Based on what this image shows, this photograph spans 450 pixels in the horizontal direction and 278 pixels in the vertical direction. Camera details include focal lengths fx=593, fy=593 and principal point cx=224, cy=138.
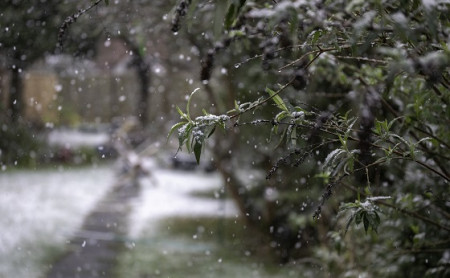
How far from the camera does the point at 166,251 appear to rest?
5539 mm

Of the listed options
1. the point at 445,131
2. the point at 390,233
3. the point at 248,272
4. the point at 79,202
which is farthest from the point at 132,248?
the point at 445,131

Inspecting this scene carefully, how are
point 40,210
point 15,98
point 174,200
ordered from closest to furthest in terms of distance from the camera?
point 40,210
point 174,200
point 15,98

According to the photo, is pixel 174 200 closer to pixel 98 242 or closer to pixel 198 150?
pixel 98 242

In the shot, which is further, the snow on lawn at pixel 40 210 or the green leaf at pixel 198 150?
the snow on lawn at pixel 40 210

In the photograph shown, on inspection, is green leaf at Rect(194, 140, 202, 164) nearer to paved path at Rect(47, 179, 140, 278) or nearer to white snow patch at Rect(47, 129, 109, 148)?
paved path at Rect(47, 179, 140, 278)

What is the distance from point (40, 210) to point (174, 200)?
6.16 feet

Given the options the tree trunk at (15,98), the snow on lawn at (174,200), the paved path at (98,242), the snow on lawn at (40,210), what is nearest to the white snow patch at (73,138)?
the snow on lawn at (40,210)

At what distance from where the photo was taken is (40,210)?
762 cm

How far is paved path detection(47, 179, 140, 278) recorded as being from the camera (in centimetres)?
480

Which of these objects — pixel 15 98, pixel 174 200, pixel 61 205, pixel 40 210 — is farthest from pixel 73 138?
pixel 40 210

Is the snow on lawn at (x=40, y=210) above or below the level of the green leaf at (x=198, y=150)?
below

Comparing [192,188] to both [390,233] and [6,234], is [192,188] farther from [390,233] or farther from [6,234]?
[390,233]

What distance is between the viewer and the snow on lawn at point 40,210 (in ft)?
16.8

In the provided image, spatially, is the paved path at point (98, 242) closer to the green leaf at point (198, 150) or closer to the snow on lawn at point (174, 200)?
the snow on lawn at point (174, 200)
